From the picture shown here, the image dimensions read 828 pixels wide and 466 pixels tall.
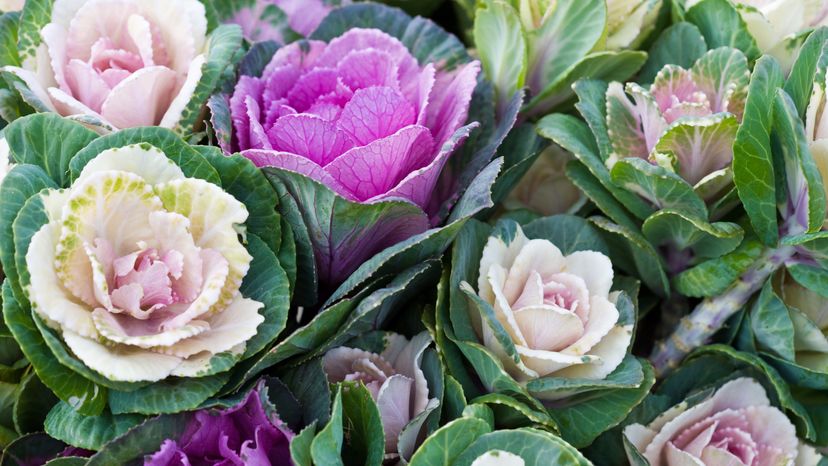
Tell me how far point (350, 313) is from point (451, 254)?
8cm

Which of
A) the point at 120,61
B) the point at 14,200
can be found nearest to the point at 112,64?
the point at 120,61

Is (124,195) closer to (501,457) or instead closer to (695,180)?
(501,457)

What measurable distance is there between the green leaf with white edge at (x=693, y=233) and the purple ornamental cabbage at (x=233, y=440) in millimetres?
291

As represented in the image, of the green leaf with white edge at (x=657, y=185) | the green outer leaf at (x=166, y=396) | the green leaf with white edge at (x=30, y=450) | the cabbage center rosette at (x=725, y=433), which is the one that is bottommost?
the green leaf with white edge at (x=30, y=450)

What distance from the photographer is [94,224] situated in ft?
1.52

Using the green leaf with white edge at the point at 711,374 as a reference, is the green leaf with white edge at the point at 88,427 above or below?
above

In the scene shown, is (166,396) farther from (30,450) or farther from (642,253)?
(642,253)

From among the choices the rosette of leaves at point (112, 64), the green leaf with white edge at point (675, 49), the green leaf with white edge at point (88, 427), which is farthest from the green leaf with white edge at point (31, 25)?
the green leaf with white edge at point (675, 49)

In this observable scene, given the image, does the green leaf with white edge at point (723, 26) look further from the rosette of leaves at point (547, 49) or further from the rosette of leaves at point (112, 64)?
the rosette of leaves at point (112, 64)

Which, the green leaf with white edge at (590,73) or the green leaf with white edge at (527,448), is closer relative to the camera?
the green leaf with white edge at (527,448)

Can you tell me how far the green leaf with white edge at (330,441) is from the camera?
445 mm

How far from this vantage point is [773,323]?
57 cm

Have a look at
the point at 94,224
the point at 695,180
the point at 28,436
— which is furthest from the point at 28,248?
the point at 695,180

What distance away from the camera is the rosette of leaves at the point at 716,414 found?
57cm
